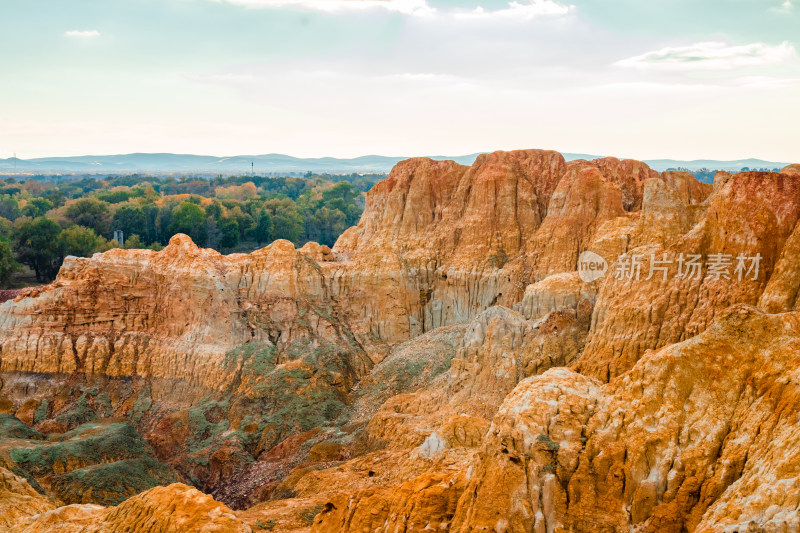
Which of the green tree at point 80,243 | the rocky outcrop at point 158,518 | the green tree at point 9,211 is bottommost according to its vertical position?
the rocky outcrop at point 158,518

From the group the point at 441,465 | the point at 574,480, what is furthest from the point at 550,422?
the point at 441,465

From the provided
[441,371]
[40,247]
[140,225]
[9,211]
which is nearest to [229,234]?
[140,225]

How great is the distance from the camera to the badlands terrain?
14.8 metres

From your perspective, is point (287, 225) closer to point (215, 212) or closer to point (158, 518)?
point (215, 212)

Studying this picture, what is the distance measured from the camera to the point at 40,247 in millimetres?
72500

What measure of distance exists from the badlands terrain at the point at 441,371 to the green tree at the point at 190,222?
3562cm

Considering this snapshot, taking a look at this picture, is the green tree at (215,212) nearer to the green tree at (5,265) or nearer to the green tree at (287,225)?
the green tree at (287,225)

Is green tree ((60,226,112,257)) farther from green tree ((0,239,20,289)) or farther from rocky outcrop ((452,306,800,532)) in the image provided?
rocky outcrop ((452,306,800,532))

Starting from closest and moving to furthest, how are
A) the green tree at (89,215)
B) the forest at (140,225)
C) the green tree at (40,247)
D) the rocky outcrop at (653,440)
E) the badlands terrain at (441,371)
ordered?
the rocky outcrop at (653,440)
the badlands terrain at (441,371)
the green tree at (40,247)
the forest at (140,225)
the green tree at (89,215)

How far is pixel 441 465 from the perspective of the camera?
75.2ft

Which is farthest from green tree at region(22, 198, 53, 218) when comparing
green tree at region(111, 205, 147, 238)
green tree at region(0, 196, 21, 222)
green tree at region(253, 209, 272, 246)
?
green tree at region(253, 209, 272, 246)

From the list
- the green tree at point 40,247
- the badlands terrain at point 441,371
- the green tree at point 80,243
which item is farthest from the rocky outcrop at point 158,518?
the green tree at point 40,247

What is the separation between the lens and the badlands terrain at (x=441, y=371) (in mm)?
14836

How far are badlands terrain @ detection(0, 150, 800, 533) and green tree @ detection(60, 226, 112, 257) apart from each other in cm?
2992
